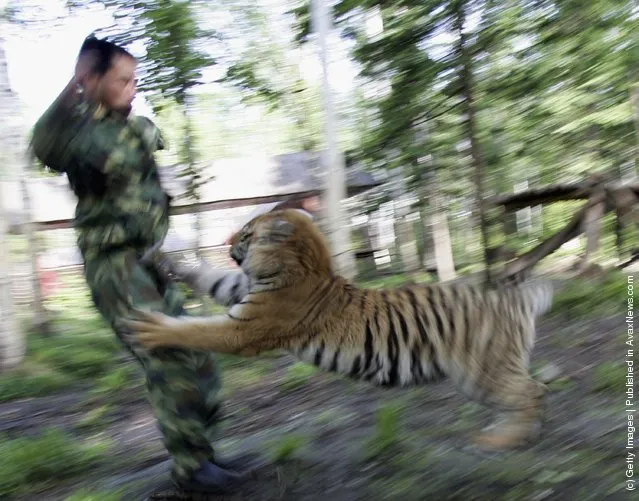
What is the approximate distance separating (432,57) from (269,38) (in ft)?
11.7

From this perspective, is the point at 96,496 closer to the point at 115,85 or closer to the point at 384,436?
the point at 384,436

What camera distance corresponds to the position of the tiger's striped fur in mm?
3066

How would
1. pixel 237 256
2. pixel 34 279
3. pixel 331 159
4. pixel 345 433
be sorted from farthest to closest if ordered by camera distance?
1. pixel 34 279
2. pixel 331 159
3. pixel 345 433
4. pixel 237 256

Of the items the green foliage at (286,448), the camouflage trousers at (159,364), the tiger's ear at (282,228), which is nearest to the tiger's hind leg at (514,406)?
the green foliage at (286,448)

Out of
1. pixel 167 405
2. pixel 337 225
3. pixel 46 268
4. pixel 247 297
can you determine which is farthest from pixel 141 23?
pixel 46 268

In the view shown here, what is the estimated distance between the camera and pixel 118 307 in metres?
2.72

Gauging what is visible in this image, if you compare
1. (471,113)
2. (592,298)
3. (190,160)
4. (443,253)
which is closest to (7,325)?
(190,160)

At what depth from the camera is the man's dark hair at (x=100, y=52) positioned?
2.64 m

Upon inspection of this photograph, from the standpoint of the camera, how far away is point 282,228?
3252 millimetres

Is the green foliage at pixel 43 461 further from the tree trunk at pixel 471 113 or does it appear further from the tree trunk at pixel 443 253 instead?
the tree trunk at pixel 443 253

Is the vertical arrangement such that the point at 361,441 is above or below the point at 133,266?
below

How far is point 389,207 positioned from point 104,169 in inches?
159

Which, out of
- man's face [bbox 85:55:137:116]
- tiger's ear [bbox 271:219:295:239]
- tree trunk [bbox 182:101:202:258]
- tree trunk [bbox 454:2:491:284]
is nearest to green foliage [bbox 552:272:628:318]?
tree trunk [bbox 454:2:491:284]

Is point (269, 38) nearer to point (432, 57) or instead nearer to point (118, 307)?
point (432, 57)
